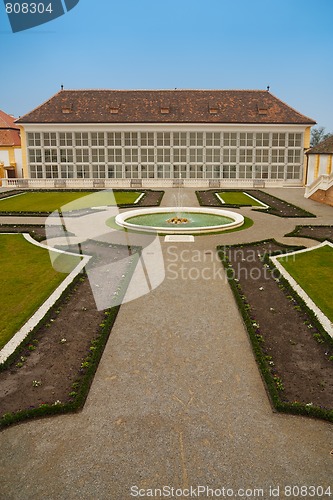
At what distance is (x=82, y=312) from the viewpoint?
15.0 m

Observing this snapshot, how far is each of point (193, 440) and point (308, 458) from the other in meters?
2.28

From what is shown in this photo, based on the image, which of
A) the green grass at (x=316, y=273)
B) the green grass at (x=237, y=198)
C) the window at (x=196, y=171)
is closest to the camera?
the green grass at (x=316, y=273)

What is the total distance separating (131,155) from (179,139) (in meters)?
7.39

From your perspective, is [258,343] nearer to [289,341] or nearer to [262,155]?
[289,341]

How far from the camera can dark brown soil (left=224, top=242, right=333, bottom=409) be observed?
10.5 meters

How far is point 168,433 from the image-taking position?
29.5 feet

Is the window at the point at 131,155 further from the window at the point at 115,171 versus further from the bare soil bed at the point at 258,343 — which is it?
the bare soil bed at the point at 258,343

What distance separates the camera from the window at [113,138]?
61.6 m

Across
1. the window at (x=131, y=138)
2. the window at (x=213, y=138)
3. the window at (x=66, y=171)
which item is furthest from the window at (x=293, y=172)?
the window at (x=66, y=171)

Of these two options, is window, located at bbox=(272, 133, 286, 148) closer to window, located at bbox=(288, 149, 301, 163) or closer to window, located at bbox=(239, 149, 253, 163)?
window, located at bbox=(288, 149, 301, 163)

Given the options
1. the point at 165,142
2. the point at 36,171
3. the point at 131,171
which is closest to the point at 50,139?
the point at 36,171

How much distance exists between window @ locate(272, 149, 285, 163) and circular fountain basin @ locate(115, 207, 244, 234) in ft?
97.9

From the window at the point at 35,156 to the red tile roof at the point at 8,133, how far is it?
7.37 m

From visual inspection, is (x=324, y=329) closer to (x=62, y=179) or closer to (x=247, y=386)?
(x=247, y=386)
